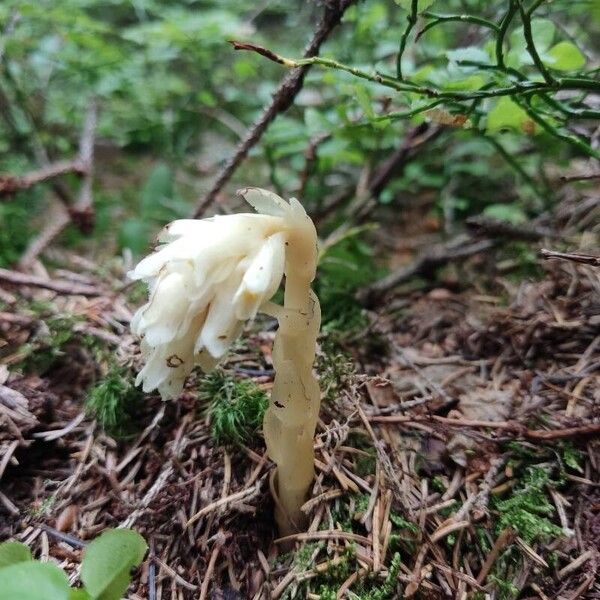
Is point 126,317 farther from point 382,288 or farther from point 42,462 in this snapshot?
point 382,288

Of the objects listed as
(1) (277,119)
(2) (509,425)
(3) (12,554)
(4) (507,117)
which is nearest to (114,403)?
(3) (12,554)

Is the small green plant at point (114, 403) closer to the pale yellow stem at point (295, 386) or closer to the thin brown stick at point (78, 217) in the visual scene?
the pale yellow stem at point (295, 386)

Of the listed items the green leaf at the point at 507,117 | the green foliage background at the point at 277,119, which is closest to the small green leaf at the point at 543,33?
the green foliage background at the point at 277,119

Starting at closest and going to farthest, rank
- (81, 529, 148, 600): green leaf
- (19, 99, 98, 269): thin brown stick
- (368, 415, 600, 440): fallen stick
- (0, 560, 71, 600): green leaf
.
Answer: (0, 560, 71, 600): green leaf < (81, 529, 148, 600): green leaf < (368, 415, 600, 440): fallen stick < (19, 99, 98, 269): thin brown stick

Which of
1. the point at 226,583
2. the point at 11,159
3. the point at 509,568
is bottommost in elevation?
the point at 226,583

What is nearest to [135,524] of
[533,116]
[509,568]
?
[509,568]

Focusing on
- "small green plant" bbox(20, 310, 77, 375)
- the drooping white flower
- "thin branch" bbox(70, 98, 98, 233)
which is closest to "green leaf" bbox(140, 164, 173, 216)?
"thin branch" bbox(70, 98, 98, 233)

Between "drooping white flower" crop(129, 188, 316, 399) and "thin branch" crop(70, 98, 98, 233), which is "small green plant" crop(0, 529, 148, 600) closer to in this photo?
"drooping white flower" crop(129, 188, 316, 399)
